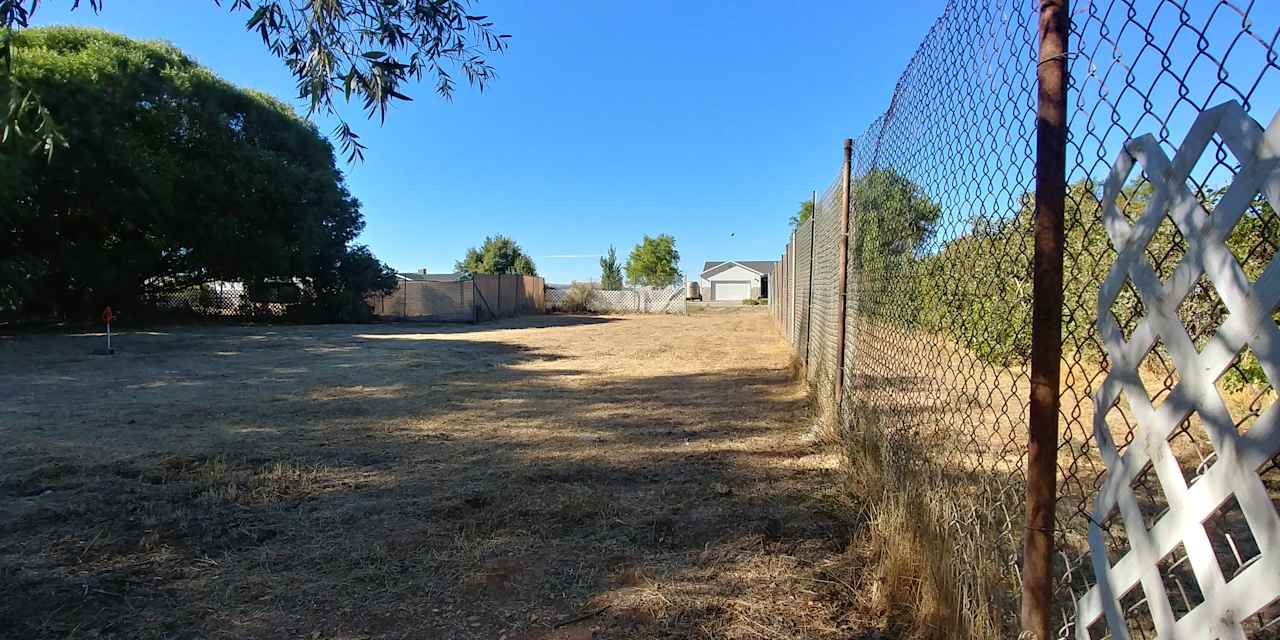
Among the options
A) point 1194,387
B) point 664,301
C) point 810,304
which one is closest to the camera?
point 1194,387

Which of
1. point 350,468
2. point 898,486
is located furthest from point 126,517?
point 898,486

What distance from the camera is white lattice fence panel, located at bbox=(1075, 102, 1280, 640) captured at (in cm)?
87

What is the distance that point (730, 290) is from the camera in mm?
65062

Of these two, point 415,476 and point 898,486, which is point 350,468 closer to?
point 415,476

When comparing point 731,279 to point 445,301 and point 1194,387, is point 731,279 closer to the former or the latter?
point 445,301

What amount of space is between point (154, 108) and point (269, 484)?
17572 mm

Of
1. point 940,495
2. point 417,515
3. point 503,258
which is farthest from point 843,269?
point 503,258

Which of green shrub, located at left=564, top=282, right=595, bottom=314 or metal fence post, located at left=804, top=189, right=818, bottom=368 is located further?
green shrub, located at left=564, top=282, right=595, bottom=314

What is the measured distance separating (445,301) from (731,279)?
147 ft

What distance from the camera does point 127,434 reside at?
508 cm

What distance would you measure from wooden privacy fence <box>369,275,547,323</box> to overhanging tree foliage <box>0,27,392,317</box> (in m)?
2.38

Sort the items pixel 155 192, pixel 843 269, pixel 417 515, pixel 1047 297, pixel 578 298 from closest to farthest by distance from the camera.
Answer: pixel 1047 297, pixel 417 515, pixel 843 269, pixel 155 192, pixel 578 298

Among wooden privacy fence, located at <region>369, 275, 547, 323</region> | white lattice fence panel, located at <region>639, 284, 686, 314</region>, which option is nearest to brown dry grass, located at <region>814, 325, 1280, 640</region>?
wooden privacy fence, located at <region>369, 275, 547, 323</region>

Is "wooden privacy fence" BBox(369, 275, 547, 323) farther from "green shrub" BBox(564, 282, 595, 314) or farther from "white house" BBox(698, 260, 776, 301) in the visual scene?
"white house" BBox(698, 260, 776, 301)
